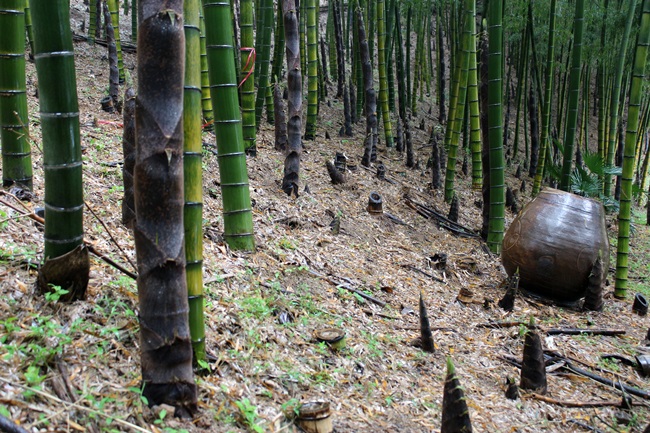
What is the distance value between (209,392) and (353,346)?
1.09 meters

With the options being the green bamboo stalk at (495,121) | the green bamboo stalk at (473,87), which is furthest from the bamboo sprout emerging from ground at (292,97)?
the green bamboo stalk at (473,87)

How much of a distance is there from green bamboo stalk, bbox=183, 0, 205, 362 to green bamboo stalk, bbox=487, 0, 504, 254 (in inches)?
145

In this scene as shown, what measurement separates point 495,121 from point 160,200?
14.2 feet

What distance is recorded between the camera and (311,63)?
5.94 metres

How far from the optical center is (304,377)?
242 centimetres

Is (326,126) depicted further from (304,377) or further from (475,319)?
(304,377)

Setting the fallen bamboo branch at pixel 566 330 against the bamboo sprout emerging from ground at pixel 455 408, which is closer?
the bamboo sprout emerging from ground at pixel 455 408

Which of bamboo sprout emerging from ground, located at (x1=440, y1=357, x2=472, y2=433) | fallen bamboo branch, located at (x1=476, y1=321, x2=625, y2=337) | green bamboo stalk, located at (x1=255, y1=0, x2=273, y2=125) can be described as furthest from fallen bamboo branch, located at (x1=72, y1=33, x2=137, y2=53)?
bamboo sprout emerging from ground, located at (x1=440, y1=357, x2=472, y2=433)

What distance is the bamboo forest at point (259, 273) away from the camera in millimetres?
1701

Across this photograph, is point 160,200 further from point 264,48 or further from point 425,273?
point 264,48

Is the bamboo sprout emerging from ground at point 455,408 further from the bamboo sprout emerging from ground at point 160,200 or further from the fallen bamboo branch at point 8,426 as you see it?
the fallen bamboo branch at point 8,426

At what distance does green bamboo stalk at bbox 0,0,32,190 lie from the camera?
8.62 ft

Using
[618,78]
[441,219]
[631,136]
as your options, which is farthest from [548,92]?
[631,136]

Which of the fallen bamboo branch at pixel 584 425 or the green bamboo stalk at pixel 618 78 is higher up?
the green bamboo stalk at pixel 618 78
